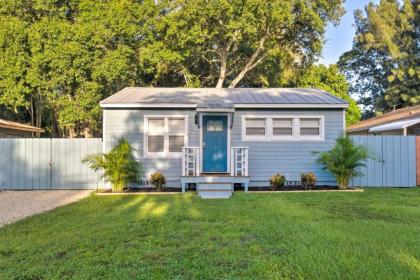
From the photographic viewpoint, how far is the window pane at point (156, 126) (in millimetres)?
11055

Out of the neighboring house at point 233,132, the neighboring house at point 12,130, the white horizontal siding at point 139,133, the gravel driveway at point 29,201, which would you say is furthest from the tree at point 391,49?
the gravel driveway at point 29,201

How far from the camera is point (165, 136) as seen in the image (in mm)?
11031

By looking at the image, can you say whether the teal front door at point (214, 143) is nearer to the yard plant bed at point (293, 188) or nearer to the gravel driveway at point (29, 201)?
the yard plant bed at point (293, 188)

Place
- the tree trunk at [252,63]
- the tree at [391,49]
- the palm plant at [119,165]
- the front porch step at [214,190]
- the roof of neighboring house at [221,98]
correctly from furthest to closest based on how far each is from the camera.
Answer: the tree at [391,49] → the tree trunk at [252,63] → the roof of neighboring house at [221,98] → the palm plant at [119,165] → the front porch step at [214,190]

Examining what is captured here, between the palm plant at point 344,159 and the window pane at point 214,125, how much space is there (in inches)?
122

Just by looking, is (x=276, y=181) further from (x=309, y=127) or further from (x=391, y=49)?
(x=391, y=49)

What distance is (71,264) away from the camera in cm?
385

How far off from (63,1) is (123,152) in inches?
497

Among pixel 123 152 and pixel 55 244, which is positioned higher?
pixel 123 152

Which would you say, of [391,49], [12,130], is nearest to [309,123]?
[12,130]

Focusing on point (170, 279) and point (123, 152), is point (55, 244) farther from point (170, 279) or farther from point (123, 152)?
A: point (123, 152)

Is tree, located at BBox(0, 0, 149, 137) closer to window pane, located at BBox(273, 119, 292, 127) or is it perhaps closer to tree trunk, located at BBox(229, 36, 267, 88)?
tree trunk, located at BBox(229, 36, 267, 88)

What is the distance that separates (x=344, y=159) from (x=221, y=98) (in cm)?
421

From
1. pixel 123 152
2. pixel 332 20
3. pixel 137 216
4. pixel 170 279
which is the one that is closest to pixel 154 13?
pixel 332 20
